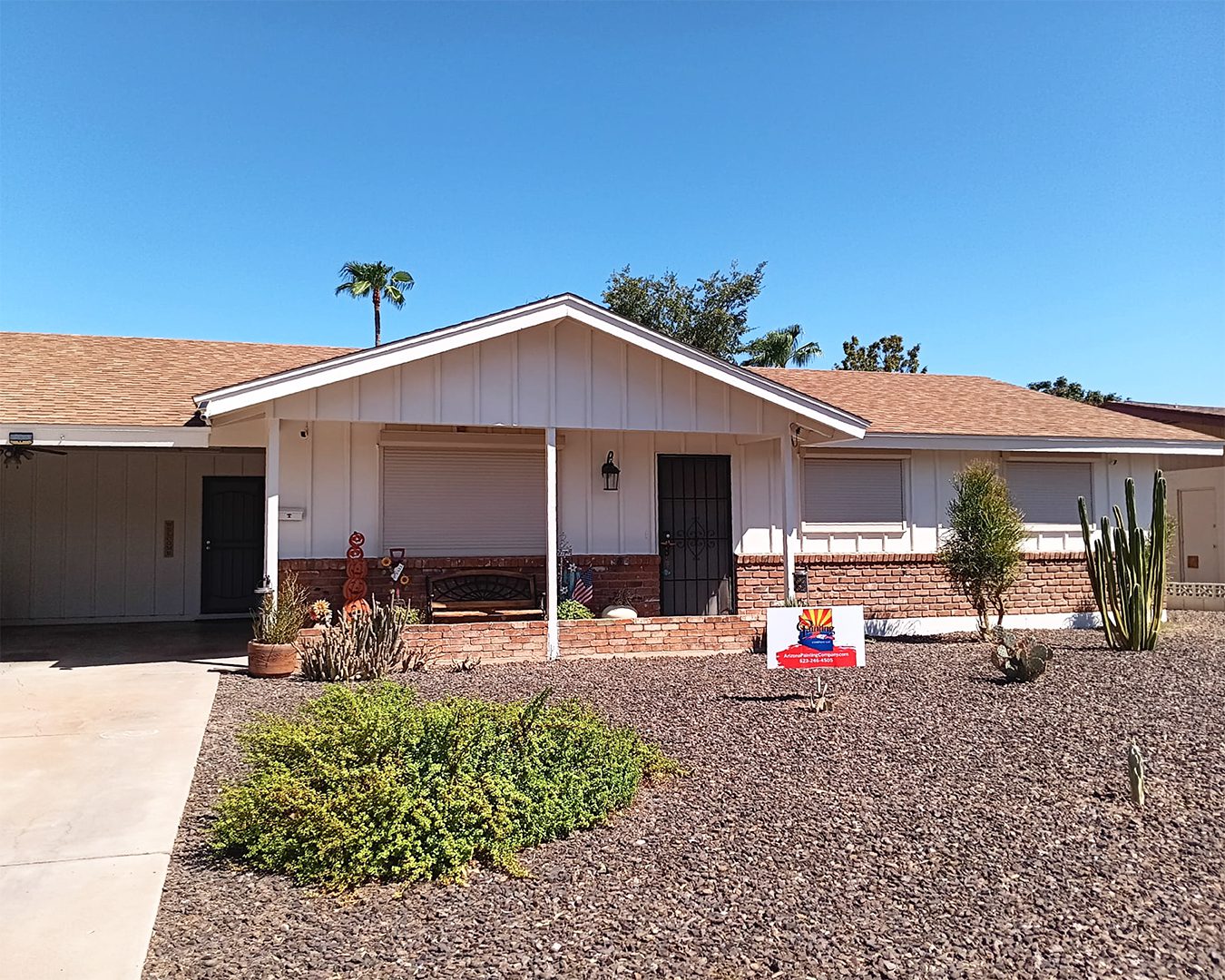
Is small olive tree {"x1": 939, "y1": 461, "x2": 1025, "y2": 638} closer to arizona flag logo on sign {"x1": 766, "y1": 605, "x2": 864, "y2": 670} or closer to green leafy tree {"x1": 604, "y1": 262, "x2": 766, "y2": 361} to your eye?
arizona flag logo on sign {"x1": 766, "y1": 605, "x2": 864, "y2": 670}

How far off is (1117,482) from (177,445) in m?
13.5

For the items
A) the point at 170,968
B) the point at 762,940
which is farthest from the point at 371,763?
the point at 762,940

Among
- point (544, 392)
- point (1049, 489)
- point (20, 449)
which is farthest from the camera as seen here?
point (1049, 489)

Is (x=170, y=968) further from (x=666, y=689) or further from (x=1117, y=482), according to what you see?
(x=1117, y=482)

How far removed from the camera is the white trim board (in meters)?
12.2

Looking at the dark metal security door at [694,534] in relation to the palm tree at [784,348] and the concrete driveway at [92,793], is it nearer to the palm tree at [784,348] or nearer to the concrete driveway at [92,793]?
the concrete driveway at [92,793]

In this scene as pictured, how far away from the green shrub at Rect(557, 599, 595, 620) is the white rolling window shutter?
1.07 metres

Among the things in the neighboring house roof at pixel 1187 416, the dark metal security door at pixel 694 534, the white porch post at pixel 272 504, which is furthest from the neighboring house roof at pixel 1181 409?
the white porch post at pixel 272 504

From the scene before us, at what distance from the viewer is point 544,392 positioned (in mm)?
10039

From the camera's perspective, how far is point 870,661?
974 centimetres

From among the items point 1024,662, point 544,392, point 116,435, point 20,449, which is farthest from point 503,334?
point 20,449

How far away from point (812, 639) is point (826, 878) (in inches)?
156

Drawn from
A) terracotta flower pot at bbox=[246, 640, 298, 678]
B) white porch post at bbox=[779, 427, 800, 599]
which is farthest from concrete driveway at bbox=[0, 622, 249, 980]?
white porch post at bbox=[779, 427, 800, 599]

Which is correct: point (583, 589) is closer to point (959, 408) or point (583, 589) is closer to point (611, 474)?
point (611, 474)
